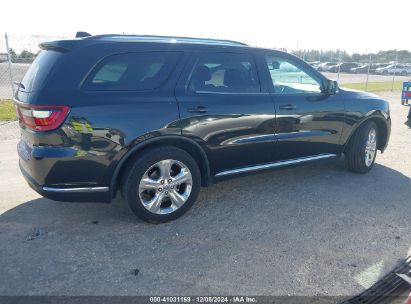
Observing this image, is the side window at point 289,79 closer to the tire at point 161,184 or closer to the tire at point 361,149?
the tire at point 361,149

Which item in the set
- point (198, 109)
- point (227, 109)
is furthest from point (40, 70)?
point (227, 109)

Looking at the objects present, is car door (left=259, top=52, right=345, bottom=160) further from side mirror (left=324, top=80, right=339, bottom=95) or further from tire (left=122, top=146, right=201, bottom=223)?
tire (left=122, top=146, right=201, bottom=223)

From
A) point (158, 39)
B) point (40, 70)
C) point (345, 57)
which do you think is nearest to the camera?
point (40, 70)

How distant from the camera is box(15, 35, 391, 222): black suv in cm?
304

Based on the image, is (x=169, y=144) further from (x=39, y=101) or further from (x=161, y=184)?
(x=39, y=101)

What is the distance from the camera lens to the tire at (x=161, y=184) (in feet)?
10.9

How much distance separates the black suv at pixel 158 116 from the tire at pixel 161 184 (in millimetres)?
10

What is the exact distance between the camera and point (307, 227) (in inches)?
138

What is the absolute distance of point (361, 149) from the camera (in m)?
4.96

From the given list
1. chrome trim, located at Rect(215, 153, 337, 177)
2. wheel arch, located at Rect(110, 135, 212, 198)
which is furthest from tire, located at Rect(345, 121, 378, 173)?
wheel arch, located at Rect(110, 135, 212, 198)

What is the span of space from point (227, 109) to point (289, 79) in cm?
113

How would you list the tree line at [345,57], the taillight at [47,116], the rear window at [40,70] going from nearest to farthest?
the taillight at [47,116] < the rear window at [40,70] < the tree line at [345,57]

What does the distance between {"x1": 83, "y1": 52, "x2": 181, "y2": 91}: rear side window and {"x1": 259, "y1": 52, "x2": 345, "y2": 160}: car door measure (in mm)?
1231

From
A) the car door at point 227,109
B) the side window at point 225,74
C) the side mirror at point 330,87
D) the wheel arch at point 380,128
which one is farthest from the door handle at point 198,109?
the wheel arch at point 380,128
